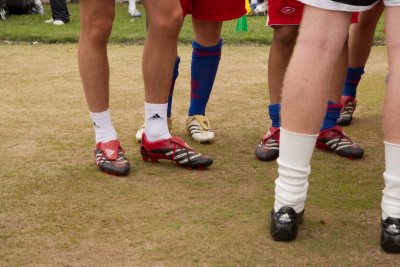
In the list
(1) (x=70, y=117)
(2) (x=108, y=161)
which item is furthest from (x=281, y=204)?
(1) (x=70, y=117)

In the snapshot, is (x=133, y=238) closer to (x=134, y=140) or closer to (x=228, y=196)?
(x=228, y=196)

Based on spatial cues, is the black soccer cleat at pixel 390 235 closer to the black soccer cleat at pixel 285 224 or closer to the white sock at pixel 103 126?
the black soccer cleat at pixel 285 224

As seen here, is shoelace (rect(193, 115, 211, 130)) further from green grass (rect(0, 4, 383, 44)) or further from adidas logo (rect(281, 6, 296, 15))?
green grass (rect(0, 4, 383, 44))

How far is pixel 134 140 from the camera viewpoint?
395 cm

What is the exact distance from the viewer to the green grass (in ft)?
25.3

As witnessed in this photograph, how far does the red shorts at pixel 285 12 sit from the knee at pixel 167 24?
0.50 metres

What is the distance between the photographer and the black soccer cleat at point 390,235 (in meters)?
2.44

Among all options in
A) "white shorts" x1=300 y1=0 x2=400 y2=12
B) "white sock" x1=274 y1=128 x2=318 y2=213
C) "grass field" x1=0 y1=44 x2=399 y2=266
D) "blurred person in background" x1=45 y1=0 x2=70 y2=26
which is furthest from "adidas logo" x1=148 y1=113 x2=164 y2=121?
"blurred person in background" x1=45 y1=0 x2=70 y2=26

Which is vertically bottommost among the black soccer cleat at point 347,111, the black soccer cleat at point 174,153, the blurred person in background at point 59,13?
the blurred person in background at point 59,13

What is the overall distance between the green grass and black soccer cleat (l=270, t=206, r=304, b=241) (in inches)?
200

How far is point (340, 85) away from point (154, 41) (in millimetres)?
968

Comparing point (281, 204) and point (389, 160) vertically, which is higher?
point (389, 160)

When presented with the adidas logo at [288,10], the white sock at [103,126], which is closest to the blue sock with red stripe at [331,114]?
the adidas logo at [288,10]

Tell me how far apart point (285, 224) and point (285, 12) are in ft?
4.24
